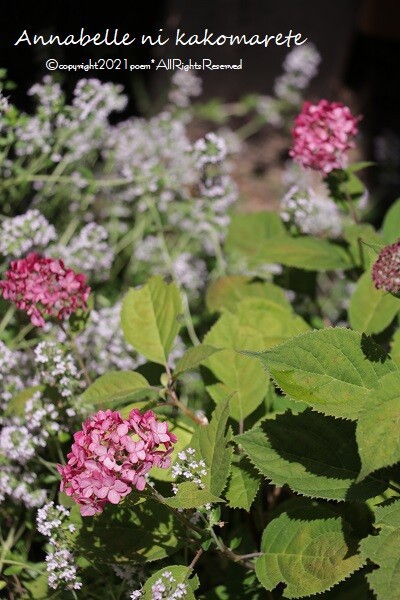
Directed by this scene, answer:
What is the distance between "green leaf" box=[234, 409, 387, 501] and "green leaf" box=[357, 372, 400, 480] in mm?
202

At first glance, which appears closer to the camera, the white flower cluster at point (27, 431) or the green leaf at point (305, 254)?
the white flower cluster at point (27, 431)

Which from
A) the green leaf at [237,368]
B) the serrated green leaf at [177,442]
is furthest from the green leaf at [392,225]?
the serrated green leaf at [177,442]

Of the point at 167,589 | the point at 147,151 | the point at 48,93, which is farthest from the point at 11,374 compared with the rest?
the point at 147,151

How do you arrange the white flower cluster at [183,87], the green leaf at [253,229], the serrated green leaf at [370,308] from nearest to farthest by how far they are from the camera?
the serrated green leaf at [370,308] < the green leaf at [253,229] < the white flower cluster at [183,87]

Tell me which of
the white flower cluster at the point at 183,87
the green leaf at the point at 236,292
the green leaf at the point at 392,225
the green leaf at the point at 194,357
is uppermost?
the white flower cluster at the point at 183,87

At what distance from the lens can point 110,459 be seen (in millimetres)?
1249

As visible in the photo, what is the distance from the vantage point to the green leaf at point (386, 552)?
1.22 m

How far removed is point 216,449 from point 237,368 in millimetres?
346

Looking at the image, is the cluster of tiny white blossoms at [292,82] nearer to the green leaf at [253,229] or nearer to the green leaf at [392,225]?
the green leaf at [253,229]

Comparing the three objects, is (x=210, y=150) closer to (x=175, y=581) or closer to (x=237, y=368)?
(x=237, y=368)

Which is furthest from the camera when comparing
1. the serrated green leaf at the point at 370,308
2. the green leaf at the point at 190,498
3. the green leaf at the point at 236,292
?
the green leaf at the point at 236,292

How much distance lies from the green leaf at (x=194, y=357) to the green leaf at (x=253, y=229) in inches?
33.2

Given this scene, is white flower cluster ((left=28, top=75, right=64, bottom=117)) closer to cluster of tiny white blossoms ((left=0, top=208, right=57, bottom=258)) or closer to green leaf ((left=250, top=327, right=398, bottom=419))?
cluster of tiny white blossoms ((left=0, top=208, right=57, bottom=258))

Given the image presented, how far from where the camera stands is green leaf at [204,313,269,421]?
1.69 meters
